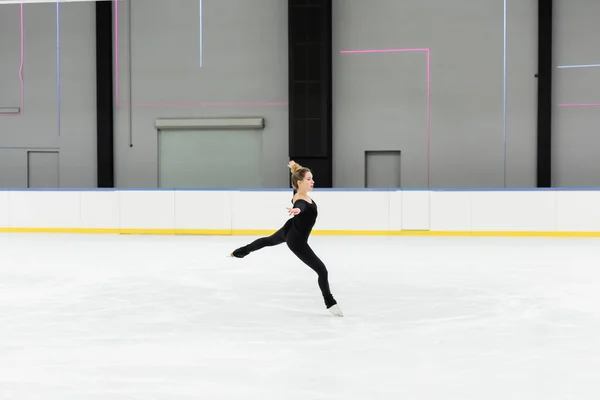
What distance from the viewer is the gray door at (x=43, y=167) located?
1741 centimetres

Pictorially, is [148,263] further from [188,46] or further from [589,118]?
[589,118]

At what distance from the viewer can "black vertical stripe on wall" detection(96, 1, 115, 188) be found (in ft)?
55.2

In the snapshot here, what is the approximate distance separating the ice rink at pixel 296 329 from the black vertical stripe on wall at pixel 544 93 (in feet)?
22.9

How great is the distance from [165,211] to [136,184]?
4000 mm

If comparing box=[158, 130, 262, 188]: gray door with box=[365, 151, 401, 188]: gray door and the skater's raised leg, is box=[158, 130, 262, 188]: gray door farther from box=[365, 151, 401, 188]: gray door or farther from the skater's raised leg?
the skater's raised leg

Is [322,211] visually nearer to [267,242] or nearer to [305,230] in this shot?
[267,242]

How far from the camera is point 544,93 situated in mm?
15555

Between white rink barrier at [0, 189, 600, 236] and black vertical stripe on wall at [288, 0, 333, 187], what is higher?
black vertical stripe on wall at [288, 0, 333, 187]

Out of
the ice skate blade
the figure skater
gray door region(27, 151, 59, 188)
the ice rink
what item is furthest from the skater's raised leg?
gray door region(27, 151, 59, 188)

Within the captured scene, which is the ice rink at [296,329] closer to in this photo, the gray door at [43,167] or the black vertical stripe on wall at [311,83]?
the black vertical stripe on wall at [311,83]

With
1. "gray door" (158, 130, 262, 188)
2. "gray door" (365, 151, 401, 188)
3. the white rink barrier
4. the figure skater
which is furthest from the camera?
"gray door" (158, 130, 262, 188)

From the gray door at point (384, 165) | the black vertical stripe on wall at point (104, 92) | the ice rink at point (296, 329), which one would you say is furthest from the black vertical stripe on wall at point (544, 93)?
the black vertical stripe on wall at point (104, 92)

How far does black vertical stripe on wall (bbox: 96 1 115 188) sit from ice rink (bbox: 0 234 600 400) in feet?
26.5

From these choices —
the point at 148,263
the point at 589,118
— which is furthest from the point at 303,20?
the point at 148,263
